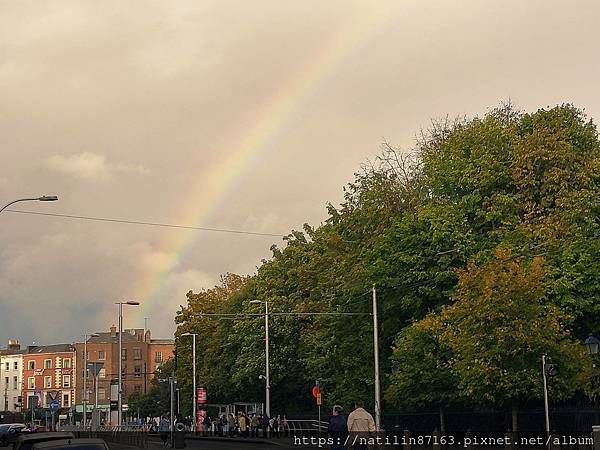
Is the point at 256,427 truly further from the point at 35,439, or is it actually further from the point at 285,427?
the point at 35,439

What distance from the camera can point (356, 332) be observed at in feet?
224

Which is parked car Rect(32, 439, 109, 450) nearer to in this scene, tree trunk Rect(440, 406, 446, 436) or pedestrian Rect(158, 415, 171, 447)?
tree trunk Rect(440, 406, 446, 436)

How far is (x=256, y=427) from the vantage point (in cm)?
7994

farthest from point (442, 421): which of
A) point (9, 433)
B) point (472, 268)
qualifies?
point (9, 433)

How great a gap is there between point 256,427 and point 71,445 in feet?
195

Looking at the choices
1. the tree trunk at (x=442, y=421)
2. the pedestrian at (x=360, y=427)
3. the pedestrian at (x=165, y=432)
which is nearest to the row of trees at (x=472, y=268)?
the tree trunk at (x=442, y=421)

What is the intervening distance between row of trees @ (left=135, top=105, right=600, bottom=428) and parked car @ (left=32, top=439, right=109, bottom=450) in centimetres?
2690

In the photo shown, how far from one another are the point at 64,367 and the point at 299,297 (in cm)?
11691

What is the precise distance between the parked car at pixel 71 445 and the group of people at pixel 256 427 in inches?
2187

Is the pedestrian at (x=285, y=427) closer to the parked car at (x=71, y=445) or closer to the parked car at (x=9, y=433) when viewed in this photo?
the parked car at (x=9, y=433)

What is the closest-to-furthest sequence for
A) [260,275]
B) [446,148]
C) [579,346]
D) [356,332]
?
[579,346] < [446,148] < [356,332] < [260,275]

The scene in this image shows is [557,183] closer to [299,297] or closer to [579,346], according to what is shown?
[579,346]

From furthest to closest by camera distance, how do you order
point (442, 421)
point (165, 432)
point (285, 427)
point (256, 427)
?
point (285, 427), point (256, 427), point (165, 432), point (442, 421)

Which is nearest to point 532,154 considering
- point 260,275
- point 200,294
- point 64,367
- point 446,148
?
point 446,148
